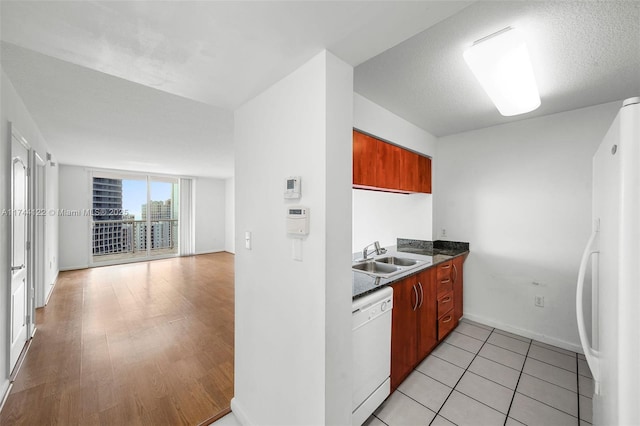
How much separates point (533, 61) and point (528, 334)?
8.97 ft

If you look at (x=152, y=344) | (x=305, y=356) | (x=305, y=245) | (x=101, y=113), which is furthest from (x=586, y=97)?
(x=152, y=344)

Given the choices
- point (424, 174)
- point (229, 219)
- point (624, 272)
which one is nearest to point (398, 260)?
point (424, 174)

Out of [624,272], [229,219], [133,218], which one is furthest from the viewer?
[229,219]

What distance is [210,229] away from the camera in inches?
313

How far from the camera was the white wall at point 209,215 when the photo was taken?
7.66m

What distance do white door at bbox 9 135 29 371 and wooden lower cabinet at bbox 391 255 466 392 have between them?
Answer: 3.05 m

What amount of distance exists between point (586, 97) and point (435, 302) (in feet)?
7.45

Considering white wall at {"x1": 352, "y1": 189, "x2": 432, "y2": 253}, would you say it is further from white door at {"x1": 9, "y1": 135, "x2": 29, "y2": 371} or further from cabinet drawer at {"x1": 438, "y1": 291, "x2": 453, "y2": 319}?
white door at {"x1": 9, "y1": 135, "x2": 29, "y2": 371}

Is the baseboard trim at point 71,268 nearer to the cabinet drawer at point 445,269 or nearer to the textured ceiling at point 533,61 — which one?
the textured ceiling at point 533,61

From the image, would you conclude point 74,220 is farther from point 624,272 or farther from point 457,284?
point 624,272

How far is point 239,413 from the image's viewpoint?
1727mm

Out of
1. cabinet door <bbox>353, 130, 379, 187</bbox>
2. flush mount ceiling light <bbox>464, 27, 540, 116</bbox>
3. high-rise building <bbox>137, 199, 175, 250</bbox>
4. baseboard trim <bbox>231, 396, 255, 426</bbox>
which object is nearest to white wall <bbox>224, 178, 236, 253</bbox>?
high-rise building <bbox>137, 199, 175, 250</bbox>

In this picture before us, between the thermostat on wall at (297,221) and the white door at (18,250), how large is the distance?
7.58 ft

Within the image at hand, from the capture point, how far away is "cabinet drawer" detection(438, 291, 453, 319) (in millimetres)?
2562
